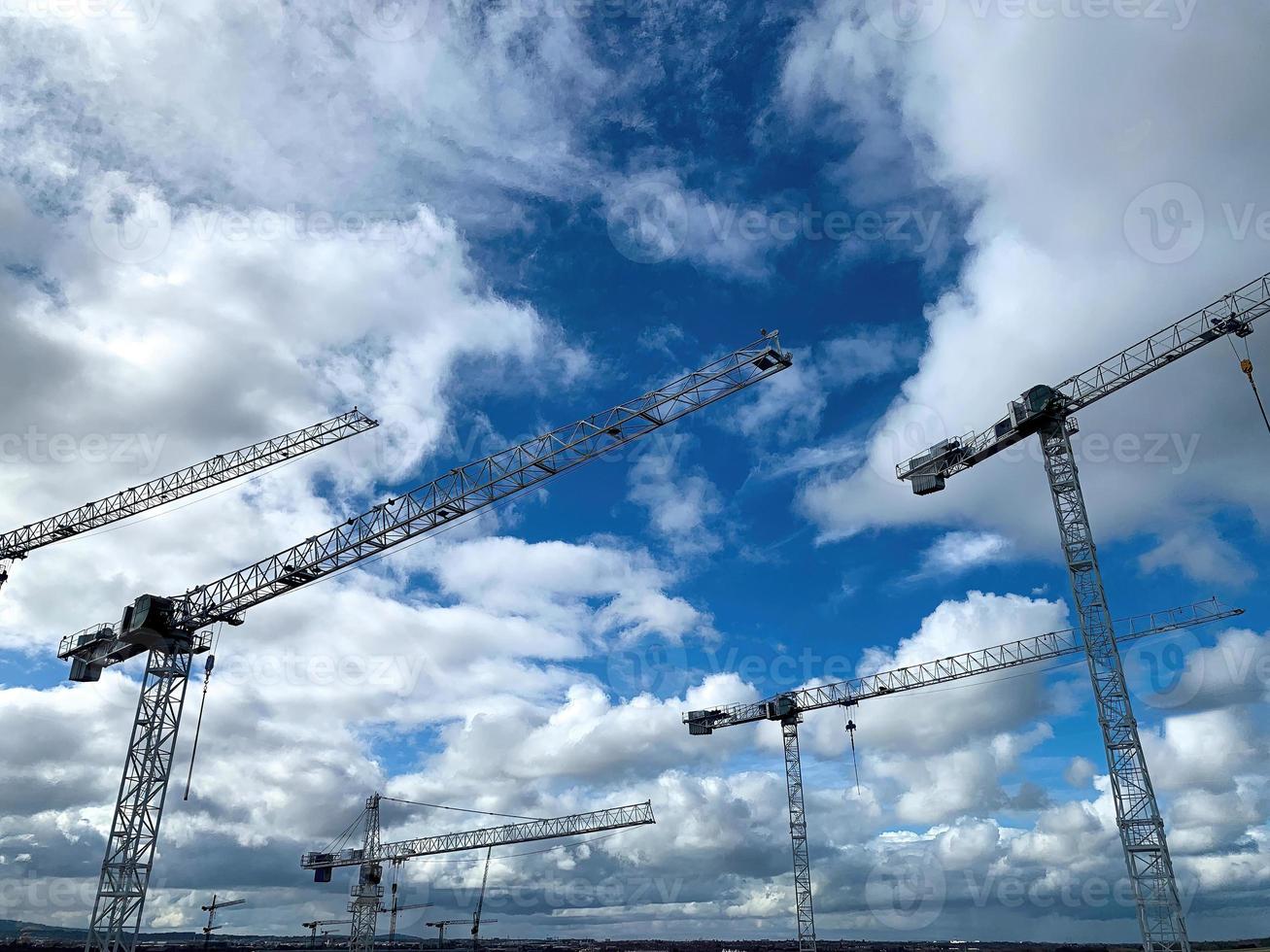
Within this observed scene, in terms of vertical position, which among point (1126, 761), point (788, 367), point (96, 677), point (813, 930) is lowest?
point (813, 930)

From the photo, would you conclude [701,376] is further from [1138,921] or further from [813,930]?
[813,930]

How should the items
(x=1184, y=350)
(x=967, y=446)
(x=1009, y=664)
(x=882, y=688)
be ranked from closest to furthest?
(x=1184, y=350) < (x=967, y=446) < (x=1009, y=664) < (x=882, y=688)

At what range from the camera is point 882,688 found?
103m

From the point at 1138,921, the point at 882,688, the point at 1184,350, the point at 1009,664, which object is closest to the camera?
the point at 1138,921

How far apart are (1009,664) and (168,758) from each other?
74.5m

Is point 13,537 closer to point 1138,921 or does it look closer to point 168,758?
point 168,758

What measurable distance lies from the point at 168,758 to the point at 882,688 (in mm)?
75141

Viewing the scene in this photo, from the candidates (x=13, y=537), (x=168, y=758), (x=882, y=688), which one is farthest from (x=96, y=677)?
(x=882, y=688)

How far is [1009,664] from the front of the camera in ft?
290

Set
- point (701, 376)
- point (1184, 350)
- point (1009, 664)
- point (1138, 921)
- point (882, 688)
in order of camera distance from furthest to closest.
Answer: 1. point (882, 688)
2. point (1009, 664)
3. point (1184, 350)
4. point (701, 376)
5. point (1138, 921)

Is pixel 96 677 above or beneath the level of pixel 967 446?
beneath

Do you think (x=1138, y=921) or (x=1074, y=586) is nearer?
(x=1138, y=921)

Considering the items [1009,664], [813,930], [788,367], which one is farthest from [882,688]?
[788,367]

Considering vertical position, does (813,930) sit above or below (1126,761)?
below
